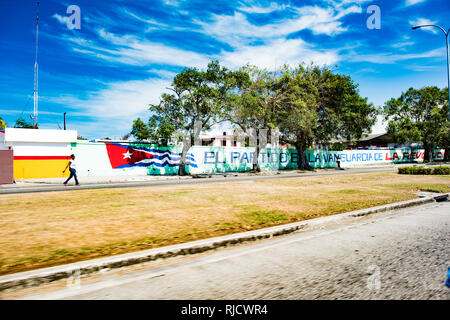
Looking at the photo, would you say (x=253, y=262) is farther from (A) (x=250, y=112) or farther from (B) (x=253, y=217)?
(A) (x=250, y=112)

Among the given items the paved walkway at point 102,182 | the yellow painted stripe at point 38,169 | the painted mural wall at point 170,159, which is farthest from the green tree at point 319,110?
the yellow painted stripe at point 38,169

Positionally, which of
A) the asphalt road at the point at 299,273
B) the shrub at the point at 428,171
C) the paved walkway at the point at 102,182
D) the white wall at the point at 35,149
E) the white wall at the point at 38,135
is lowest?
the paved walkway at the point at 102,182

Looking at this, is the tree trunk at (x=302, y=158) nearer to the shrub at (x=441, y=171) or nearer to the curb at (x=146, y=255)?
the shrub at (x=441, y=171)

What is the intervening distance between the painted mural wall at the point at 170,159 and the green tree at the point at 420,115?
36.5 ft

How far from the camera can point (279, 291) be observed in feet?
9.60

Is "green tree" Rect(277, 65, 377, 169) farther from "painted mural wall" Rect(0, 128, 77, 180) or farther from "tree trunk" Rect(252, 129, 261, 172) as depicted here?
"painted mural wall" Rect(0, 128, 77, 180)

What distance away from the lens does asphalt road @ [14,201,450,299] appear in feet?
9.43

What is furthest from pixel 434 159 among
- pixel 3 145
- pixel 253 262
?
pixel 3 145

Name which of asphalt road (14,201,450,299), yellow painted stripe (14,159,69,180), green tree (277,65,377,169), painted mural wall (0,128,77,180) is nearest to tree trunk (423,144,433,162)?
green tree (277,65,377,169)

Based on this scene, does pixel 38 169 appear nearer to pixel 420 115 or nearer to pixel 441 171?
pixel 441 171

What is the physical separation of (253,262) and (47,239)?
11.4 feet

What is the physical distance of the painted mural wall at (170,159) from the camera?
2044 centimetres

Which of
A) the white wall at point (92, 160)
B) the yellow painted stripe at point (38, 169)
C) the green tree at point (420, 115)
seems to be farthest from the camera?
the green tree at point (420, 115)

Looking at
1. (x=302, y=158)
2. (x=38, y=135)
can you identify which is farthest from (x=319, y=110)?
(x=38, y=135)
